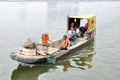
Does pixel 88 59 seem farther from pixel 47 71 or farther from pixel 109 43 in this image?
pixel 109 43

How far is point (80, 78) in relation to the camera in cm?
1483

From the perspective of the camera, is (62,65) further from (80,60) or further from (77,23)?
(77,23)

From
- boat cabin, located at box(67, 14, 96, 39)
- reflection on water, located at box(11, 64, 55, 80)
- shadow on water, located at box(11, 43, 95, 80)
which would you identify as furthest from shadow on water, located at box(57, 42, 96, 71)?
boat cabin, located at box(67, 14, 96, 39)

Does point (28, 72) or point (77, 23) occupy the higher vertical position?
point (77, 23)

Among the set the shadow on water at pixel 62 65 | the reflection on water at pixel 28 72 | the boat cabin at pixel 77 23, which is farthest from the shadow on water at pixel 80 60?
the boat cabin at pixel 77 23

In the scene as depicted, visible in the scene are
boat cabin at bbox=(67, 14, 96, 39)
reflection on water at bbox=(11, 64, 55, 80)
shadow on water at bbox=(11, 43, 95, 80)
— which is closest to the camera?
reflection on water at bbox=(11, 64, 55, 80)

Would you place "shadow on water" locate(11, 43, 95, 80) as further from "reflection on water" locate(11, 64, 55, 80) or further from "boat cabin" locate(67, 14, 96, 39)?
"boat cabin" locate(67, 14, 96, 39)

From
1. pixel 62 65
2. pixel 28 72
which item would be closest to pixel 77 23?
pixel 62 65

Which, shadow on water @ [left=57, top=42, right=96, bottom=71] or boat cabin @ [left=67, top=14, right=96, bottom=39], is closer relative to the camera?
shadow on water @ [left=57, top=42, right=96, bottom=71]

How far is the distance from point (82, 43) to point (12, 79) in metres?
7.62

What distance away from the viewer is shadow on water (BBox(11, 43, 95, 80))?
15.3 m

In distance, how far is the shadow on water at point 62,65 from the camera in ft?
A: 50.3

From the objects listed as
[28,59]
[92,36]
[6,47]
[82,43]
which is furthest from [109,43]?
[28,59]

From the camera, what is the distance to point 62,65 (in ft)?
56.3
